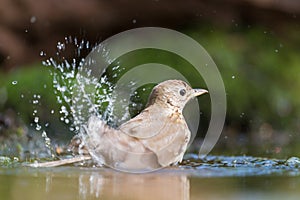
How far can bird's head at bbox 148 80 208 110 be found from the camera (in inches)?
253

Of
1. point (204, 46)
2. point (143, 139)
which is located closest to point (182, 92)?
point (143, 139)

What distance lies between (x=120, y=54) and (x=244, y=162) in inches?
131

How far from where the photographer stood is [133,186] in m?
4.94

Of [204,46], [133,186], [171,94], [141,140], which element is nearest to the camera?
[133,186]

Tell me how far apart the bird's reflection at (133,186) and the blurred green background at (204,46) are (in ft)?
10.3

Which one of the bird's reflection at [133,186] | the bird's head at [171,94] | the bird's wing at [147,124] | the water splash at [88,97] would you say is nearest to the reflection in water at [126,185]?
the bird's reflection at [133,186]

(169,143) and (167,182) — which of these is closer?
(167,182)

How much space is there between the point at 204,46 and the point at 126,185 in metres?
4.94

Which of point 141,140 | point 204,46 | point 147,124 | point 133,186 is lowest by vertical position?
point 133,186

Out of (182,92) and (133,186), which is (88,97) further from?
(133,186)

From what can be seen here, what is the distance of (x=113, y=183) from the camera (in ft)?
16.8

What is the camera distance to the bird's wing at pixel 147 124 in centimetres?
560

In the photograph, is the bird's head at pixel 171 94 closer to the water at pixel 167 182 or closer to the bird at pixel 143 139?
the bird at pixel 143 139

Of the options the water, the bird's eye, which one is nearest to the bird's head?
the bird's eye
